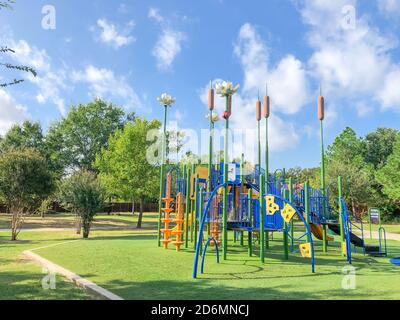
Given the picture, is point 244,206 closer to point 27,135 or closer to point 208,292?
point 208,292

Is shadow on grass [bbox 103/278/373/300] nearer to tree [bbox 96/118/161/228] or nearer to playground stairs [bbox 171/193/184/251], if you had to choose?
playground stairs [bbox 171/193/184/251]

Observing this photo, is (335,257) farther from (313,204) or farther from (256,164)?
(256,164)

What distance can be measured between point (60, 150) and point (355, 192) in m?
37.2

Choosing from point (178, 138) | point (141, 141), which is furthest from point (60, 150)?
point (141, 141)

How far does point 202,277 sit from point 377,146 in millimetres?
57643

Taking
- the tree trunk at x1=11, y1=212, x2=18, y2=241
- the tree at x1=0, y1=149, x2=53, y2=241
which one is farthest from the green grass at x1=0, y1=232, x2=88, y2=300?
the tree at x1=0, y1=149, x2=53, y2=241

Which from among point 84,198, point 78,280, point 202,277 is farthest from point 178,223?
point 84,198

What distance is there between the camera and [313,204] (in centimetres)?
1482

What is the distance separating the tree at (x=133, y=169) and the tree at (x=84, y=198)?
22.3 feet

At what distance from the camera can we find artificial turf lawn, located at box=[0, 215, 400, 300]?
6.52 metres

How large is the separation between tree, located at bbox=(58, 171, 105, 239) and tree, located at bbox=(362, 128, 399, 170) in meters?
46.3

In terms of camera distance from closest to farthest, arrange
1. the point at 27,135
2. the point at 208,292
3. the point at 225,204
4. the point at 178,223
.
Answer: the point at 208,292, the point at 225,204, the point at 178,223, the point at 27,135

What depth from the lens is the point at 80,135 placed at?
163ft

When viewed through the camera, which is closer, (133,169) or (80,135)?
(133,169)
